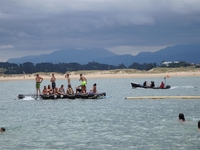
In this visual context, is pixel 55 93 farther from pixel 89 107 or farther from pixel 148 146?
pixel 148 146

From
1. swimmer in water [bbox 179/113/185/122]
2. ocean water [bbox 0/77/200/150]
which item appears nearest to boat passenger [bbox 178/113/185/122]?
swimmer in water [bbox 179/113/185/122]

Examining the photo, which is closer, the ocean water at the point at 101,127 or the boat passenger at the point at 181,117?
the ocean water at the point at 101,127

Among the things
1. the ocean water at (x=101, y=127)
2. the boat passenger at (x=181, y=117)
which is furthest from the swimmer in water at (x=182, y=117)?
the ocean water at (x=101, y=127)

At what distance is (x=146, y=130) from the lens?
69.6ft

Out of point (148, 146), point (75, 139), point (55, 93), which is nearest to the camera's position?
point (148, 146)

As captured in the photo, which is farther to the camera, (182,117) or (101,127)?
(182,117)

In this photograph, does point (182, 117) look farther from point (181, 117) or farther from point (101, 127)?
point (101, 127)

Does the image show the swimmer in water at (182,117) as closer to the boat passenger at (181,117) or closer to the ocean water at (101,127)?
the boat passenger at (181,117)

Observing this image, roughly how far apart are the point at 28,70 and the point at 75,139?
153843 millimetres

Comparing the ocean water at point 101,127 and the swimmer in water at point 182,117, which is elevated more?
the swimmer in water at point 182,117

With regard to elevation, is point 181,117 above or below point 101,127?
above

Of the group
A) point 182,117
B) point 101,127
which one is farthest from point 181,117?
point 101,127

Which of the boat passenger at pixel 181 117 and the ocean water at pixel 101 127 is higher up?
the boat passenger at pixel 181 117

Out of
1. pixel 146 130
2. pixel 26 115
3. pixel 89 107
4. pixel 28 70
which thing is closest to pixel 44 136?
pixel 146 130
